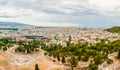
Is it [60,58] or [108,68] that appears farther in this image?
[60,58]

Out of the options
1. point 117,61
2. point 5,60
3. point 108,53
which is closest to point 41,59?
point 5,60

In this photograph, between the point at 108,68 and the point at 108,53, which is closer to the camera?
the point at 108,68

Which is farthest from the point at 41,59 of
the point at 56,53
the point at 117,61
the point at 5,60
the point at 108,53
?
the point at 117,61

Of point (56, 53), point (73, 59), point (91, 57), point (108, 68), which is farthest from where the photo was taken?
point (56, 53)

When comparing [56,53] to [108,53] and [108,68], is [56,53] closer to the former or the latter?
[108,53]

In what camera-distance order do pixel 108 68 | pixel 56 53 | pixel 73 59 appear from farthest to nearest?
1. pixel 56 53
2. pixel 73 59
3. pixel 108 68

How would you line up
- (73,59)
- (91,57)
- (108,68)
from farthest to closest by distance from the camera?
(91,57)
(73,59)
(108,68)

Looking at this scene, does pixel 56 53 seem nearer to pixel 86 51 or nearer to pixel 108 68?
pixel 86 51
